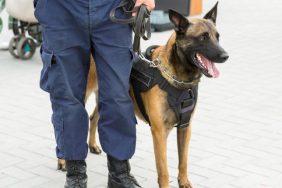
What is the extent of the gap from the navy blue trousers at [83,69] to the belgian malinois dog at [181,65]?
0.18 meters

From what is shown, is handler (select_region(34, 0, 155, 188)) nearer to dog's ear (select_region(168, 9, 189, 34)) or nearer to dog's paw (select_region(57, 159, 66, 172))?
dog's ear (select_region(168, 9, 189, 34))

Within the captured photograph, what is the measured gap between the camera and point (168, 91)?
3.97 m

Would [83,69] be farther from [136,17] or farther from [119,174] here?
[119,174]

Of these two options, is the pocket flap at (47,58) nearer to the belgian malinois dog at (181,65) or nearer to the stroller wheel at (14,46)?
the belgian malinois dog at (181,65)

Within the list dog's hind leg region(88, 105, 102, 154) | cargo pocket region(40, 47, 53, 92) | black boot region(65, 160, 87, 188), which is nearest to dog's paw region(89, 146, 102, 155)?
Result: dog's hind leg region(88, 105, 102, 154)

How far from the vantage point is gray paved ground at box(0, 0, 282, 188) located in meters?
4.55

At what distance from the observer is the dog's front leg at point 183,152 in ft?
13.7

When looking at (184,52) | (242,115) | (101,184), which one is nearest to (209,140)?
(242,115)

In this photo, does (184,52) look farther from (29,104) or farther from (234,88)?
(234,88)

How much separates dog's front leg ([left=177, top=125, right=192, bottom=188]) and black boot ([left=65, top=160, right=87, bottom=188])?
659 millimetres

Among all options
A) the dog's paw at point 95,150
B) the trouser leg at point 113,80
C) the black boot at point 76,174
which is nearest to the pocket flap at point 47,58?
the trouser leg at point 113,80

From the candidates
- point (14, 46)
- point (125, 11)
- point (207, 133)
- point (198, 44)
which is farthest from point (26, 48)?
point (198, 44)

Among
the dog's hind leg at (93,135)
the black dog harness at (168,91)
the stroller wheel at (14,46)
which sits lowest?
the stroller wheel at (14,46)

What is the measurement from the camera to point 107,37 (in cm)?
382
